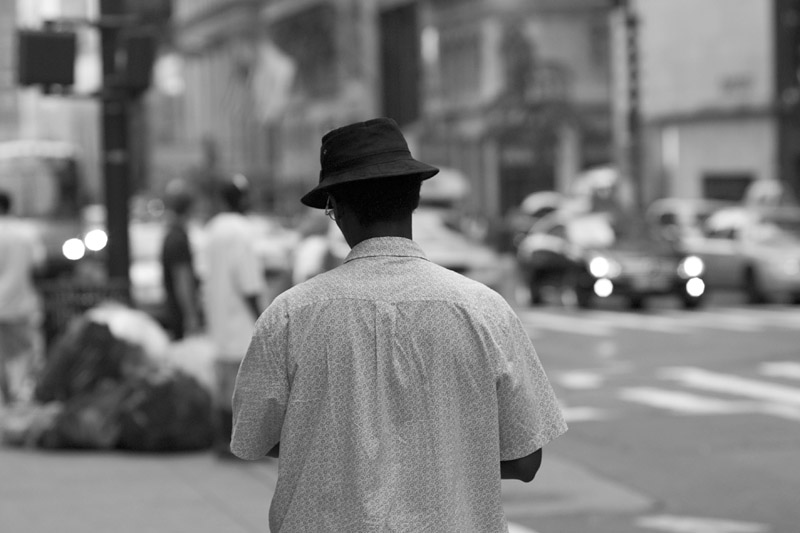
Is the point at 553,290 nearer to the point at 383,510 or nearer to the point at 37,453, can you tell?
the point at 37,453

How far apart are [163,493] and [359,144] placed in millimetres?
5923

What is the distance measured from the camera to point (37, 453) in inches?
425

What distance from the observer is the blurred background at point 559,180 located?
11.5 meters

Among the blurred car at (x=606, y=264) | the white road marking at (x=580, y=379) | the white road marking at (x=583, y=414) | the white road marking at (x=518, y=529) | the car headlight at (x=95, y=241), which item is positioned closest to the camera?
the white road marking at (x=518, y=529)

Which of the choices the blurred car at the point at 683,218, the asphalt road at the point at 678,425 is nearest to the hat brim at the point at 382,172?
the asphalt road at the point at 678,425

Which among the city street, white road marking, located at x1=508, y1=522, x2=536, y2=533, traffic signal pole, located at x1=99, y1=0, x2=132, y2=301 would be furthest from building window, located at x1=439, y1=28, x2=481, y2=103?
white road marking, located at x1=508, y1=522, x2=536, y2=533

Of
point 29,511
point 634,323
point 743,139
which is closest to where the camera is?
point 29,511

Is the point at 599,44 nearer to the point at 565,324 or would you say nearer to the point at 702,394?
the point at 565,324

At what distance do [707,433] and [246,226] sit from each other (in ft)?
13.2

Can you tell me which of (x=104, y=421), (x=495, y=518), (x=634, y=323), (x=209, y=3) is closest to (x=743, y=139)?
(x=634, y=323)

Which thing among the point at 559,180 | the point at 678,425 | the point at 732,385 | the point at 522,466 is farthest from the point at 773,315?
the point at 559,180

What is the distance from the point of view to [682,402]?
44.6 feet

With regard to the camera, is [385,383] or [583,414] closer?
[385,383]

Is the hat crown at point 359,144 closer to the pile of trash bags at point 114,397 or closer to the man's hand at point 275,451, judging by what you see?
the man's hand at point 275,451
